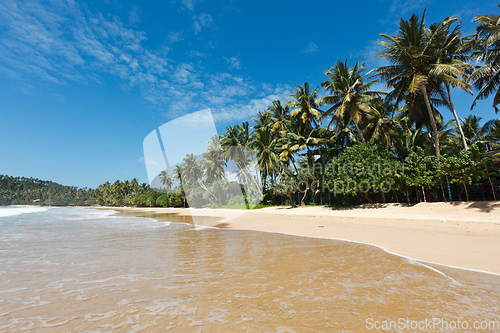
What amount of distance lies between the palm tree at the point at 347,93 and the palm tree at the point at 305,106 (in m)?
3.12

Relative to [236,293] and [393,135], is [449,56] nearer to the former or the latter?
[393,135]

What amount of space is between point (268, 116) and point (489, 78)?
22373mm

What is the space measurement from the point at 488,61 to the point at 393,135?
9953 mm

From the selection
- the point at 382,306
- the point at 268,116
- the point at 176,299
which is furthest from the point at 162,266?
the point at 268,116

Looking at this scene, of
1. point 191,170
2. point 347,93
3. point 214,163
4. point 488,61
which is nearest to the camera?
point 488,61

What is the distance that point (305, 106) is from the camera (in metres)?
26.7

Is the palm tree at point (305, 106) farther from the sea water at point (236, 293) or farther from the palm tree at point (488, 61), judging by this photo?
the sea water at point (236, 293)

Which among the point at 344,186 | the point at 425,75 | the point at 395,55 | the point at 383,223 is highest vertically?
the point at 395,55

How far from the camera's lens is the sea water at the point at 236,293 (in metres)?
2.91

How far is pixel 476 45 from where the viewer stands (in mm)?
15633

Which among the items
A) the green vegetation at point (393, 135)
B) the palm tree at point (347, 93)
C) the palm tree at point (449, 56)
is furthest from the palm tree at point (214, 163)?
the palm tree at point (449, 56)

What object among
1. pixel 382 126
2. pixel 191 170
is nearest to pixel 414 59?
pixel 382 126

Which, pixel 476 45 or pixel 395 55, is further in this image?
pixel 395 55

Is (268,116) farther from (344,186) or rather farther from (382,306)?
(382,306)
